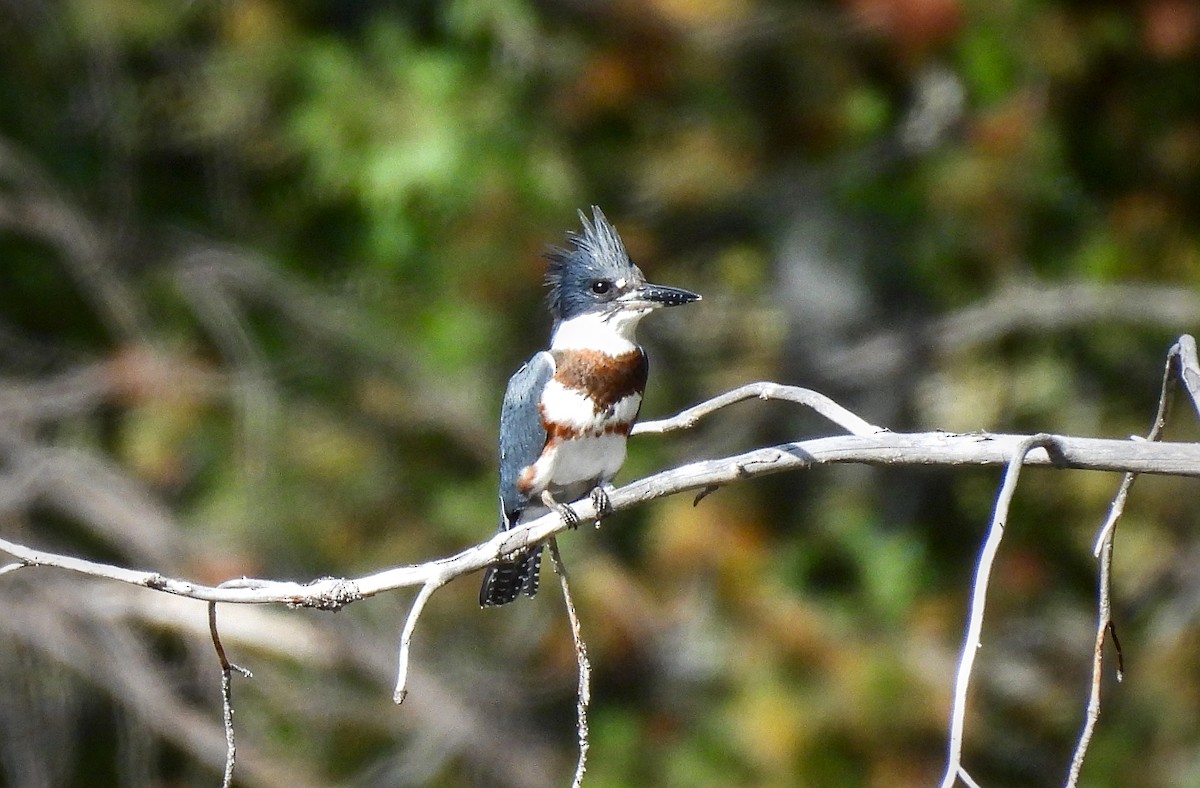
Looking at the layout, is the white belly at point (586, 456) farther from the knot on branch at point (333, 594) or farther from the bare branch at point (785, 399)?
the knot on branch at point (333, 594)

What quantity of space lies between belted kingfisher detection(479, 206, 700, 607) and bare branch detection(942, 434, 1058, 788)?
1.09 m

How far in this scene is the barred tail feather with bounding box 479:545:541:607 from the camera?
2824 mm

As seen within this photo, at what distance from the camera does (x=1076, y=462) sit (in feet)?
5.24

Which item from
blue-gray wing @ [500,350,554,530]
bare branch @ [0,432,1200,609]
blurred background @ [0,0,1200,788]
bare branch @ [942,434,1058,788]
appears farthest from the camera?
blurred background @ [0,0,1200,788]

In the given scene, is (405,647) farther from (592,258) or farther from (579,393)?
(592,258)

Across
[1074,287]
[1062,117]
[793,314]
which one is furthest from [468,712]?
[1062,117]

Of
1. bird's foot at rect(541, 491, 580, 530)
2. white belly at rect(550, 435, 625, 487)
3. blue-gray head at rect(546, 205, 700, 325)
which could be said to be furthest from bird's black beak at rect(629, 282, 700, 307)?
bird's foot at rect(541, 491, 580, 530)

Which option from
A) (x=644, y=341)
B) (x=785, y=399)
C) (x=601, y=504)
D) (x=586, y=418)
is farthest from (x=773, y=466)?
(x=644, y=341)

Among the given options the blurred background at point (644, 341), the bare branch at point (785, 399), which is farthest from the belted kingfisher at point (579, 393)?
the blurred background at point (644, 341)

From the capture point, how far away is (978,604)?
4.76 ft

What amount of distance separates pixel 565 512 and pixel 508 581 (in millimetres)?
621

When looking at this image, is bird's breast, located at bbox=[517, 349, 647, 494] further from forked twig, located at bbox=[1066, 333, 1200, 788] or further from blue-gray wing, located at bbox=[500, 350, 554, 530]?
forked twig, located at bbox=[1066, 333, 1200, 788]

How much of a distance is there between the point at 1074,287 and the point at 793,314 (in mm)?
887

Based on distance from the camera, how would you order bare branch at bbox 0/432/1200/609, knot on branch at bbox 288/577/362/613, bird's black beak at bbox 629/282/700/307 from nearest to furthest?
bare branch at bbox 0/432/1200/609 → knot on branch at bbox 288/577/362/613 → bird's black beak at bbox 629/282/700/307
